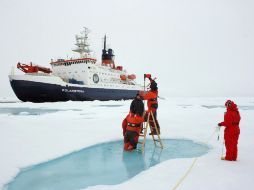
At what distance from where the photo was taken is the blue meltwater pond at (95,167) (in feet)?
12.3

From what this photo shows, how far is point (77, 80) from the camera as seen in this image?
115 feet

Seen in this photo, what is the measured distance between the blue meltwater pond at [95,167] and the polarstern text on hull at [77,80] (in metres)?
25.2

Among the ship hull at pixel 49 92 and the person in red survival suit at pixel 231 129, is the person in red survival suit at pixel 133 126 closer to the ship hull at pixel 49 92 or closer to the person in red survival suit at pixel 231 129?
the person in red survival suit at pixel 231 129

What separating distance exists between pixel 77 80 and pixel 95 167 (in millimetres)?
31457

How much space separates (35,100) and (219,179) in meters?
30.7

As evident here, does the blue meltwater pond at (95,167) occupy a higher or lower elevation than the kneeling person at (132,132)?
lower

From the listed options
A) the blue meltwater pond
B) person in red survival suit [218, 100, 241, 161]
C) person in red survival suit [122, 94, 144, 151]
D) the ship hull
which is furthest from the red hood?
the ship hull

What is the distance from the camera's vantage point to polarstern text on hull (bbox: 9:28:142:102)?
29.7 m

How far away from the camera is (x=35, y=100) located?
102 feet

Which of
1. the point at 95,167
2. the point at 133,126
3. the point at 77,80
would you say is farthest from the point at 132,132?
the point at 77,80

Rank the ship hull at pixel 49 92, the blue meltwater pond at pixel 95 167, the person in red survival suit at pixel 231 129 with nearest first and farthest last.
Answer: the blue meltwater pond at pixel 95 167 → the person in red survival suit at pixel 231 129 → the ship hull at pixel 49 92

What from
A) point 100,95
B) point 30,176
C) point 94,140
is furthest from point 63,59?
point 30,176

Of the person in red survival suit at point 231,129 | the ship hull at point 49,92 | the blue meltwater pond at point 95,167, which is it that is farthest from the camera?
the ship hull at point 49,92

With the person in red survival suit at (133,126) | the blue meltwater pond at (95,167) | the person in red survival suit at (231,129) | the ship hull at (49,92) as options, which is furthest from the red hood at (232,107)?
the ship hull at (49,92)
